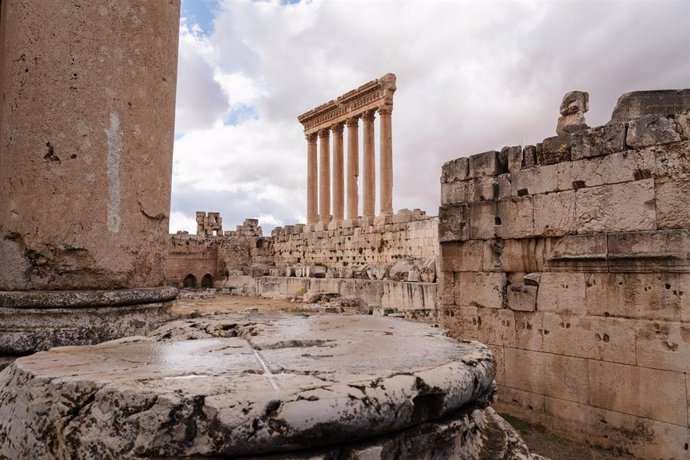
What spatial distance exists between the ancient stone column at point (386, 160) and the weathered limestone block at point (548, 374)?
1428 cm

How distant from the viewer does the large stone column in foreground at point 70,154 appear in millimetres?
2893

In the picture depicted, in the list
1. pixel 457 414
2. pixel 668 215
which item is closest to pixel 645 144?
pixel 668 215

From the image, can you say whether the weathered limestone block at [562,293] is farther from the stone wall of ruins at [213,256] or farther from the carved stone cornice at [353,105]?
the stone wall of ruins at [213,256]

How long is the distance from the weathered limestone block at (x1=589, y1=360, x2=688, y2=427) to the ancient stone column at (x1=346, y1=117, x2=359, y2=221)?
17.4 meters

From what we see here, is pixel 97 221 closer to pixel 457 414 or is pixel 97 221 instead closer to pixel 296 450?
pixel 296 450

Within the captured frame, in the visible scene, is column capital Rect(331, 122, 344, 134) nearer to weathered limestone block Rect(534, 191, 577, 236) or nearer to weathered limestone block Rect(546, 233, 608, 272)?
weathered limestone block Rect(534, 191, 577, 236)

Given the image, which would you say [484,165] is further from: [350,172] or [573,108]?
[350,172]

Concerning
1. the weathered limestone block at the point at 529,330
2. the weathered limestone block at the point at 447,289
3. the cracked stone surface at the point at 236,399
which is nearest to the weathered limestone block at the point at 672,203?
the weathered limestone block at the point at 529,330

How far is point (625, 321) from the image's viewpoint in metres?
4.67

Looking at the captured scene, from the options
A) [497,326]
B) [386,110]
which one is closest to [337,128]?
[386,110]

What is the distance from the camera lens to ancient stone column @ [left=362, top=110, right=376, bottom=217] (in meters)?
21.0

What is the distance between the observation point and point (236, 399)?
1516 millimetres

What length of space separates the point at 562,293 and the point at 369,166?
16.7 metres

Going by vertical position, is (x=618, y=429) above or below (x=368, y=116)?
below
